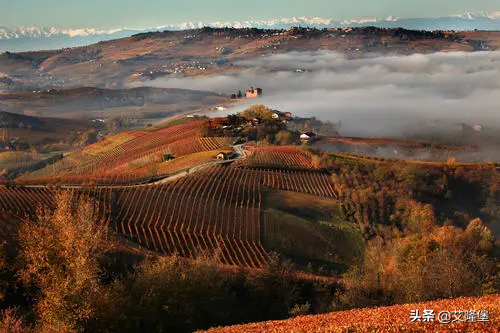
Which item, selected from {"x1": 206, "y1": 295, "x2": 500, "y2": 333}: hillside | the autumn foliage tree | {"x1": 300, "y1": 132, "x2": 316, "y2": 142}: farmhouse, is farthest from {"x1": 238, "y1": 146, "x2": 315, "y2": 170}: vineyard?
{"x1": 206, "y1": 295, "x2": 500, "y2": 333}: hillside

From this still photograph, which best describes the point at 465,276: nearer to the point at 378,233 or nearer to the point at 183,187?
the point at 378,233

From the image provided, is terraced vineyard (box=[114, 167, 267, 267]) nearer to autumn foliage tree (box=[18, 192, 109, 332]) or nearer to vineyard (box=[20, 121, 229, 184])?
autumn foliage tree (box=[18, 192, 109, 332])

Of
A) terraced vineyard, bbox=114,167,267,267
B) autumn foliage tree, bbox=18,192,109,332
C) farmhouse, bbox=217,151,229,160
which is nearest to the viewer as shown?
autumn foliage tree, bbox=18,192,109,332

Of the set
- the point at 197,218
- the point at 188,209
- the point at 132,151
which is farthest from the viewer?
the point at 132,151

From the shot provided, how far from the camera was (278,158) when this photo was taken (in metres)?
90.1

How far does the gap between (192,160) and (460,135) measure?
12846 centimetres

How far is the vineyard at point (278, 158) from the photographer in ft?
277

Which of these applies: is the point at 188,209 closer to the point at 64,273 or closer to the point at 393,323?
the point at 64,273

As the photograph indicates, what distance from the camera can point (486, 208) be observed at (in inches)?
3019

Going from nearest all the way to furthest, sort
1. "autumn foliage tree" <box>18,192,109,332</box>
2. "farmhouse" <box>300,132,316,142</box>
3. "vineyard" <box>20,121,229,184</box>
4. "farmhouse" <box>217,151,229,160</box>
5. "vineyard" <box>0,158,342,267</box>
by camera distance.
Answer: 1. "autumn foliage tree" <box>18,192,109,332</box>
2. "vineyard" <box>0,158,342,267</box>
3. "farmhouse" <box>217,151,229,160</box>
4. "vineyard" <box>20,121,229,184</box>
5. "farmhouse" <box>300,132,316,142</box>

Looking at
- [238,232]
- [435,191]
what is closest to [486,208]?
[435,191]

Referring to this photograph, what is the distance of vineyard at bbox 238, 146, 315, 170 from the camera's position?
84325 mm

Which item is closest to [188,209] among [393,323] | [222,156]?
[222,156]

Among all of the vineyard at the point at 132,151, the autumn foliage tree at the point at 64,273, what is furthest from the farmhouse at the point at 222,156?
the autumn foliage tree at the point at 64,273
